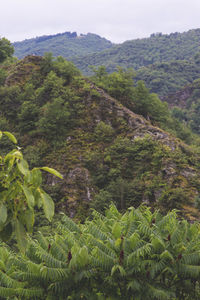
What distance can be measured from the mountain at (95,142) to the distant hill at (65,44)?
423ft

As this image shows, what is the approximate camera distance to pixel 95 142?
17609mm

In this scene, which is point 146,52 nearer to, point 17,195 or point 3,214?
point 17,195

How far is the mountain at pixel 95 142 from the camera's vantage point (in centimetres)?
1412

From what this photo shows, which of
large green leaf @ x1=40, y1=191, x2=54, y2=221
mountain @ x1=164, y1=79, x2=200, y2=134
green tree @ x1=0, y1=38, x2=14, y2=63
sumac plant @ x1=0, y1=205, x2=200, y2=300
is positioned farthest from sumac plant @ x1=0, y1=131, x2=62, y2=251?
mountain @ x1=164, y1=79, x2=200, y2=134

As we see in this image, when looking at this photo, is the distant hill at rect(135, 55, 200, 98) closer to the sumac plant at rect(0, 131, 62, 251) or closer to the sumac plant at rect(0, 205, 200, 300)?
the sumac plant at rect(0, 205, 200, 300)

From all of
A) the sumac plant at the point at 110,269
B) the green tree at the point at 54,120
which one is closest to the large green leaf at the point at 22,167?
the sumac plant at the point at 110,269

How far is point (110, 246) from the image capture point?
3521mm

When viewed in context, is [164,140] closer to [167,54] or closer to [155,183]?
[155,183]

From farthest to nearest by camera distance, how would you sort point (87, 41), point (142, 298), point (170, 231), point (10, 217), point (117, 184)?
1. point (87, 41)
2. point (117, 184)
3. point (170, 231)
4. point (142, 298)
5. point (10, 217)

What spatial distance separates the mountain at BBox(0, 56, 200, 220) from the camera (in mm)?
14125

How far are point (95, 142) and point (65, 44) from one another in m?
153

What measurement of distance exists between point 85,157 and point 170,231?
13.0 metres

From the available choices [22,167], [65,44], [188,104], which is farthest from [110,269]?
[65,44]

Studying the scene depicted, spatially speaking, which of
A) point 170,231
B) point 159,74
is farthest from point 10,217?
point 159,74
